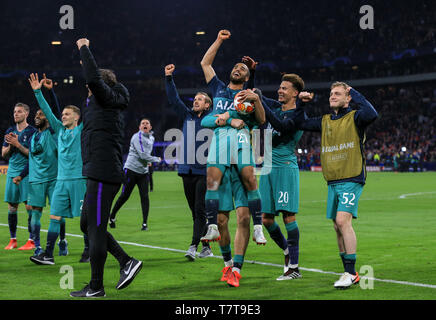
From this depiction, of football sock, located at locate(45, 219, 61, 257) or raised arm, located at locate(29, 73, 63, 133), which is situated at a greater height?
raised arm, located at locate(29, 73, 63, 133)

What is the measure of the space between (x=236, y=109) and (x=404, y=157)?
146 feet

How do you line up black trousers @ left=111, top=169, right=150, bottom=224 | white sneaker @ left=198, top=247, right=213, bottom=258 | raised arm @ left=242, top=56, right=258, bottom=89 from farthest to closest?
black trousers @ left=111, top=169, right=150, bottom=224 < white sneaker @ left=198, top=247, right=213, bottom=258 < raised arm @ left=242, top=56, right=258, bottom=89

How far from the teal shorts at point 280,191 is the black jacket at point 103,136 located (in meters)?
1.97

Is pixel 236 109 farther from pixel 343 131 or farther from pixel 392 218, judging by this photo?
pixel 392 218

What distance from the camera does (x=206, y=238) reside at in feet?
21.4

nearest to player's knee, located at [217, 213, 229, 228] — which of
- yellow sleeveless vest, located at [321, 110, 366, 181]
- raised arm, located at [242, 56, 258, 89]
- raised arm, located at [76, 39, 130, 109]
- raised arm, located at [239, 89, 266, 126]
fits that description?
raised arm, located at [239, 89, 266, 126]

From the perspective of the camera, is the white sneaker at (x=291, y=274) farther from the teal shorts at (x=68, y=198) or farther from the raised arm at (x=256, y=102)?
the teal shorts at (x=68, y=198)

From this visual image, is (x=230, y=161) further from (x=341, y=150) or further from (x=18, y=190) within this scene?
(x=18, y=190)

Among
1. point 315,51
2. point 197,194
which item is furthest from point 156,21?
point 197,194


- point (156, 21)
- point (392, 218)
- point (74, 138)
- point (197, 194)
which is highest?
point (156, 21)

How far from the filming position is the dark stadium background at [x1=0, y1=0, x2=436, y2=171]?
5966 centimetres

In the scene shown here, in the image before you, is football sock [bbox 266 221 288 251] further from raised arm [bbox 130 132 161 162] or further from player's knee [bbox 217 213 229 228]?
raised arm [bbox 130 132 161 162]

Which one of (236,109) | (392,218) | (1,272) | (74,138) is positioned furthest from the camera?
(392,218)

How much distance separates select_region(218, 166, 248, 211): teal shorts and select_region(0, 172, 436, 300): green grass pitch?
0.92 meters
